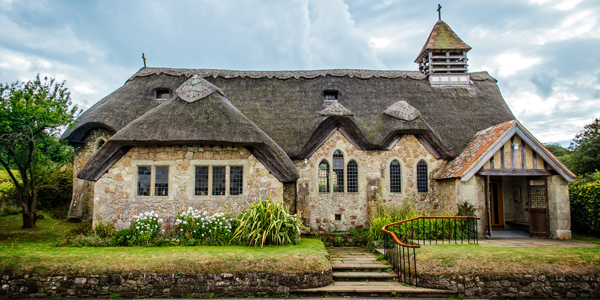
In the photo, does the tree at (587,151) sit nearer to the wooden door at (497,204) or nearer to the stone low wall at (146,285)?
the wooden door at (497,204)

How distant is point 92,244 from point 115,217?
1.20 metres

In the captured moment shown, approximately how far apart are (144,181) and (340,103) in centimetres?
921

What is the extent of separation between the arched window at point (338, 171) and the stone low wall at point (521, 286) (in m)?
6.73

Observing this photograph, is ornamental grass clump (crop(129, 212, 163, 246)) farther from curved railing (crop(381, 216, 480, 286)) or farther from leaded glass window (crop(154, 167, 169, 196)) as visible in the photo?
curved railing (crop(381, 216, 480, 286))

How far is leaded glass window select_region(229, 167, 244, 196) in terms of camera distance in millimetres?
11914

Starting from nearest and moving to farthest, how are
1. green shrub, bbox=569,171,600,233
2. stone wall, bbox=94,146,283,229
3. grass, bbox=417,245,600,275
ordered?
1. grass, bbox=417,245,600,275
2. stone wall, bbox=94,146,283,229
3. green shrub, bbox=569,171,600,233

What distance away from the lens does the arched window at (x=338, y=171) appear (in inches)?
578

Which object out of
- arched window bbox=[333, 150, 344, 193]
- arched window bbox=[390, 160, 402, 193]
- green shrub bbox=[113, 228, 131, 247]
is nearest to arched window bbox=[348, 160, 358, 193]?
arched window bbox=[333, 150, 344, 193]

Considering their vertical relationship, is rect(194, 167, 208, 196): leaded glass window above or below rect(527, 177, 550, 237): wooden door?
above

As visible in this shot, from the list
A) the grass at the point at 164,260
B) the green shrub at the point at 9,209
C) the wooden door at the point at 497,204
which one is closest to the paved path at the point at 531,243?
the wooden door at the point at 497,204

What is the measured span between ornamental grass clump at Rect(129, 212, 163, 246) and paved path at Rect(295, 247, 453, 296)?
5.46m

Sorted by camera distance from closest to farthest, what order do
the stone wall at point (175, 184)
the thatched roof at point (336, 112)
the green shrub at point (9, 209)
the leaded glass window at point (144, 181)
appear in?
the stone wall at point (175, 184) → the leaded glass window at point (144, 181) → the thatched roof at point (336, 112) → the green shrub at point (9, 209)

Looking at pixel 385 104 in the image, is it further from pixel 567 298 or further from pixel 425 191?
→ pixel 567 298

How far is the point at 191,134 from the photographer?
36.4 ft
